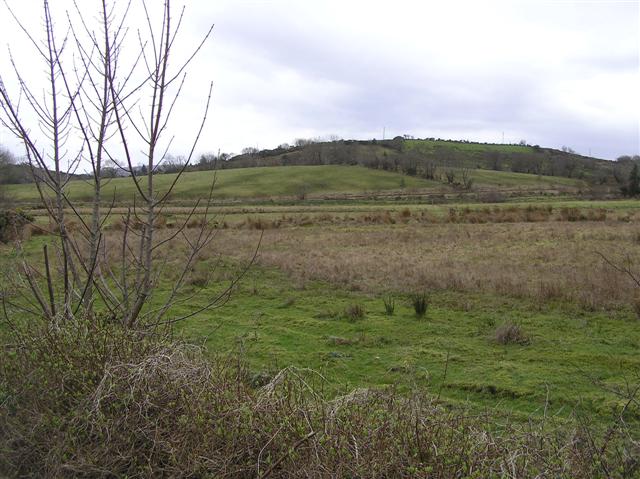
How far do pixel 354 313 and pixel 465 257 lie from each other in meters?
7.81

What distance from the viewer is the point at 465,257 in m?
15.8

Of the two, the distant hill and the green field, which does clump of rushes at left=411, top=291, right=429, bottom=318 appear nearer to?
the green field

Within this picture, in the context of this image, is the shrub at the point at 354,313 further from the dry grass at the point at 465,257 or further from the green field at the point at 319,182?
the green field at the point at 319,182

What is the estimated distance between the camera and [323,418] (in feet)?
10.2

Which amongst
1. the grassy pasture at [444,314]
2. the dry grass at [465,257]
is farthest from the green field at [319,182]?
the grassy pasture at [444,314]

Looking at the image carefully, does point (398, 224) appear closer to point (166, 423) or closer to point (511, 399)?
point (511, 399)

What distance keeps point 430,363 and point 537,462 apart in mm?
4108

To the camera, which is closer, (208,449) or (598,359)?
(208,449)

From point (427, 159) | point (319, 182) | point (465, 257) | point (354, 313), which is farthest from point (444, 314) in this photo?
point (427, 159)

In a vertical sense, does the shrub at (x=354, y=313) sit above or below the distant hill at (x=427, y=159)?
below

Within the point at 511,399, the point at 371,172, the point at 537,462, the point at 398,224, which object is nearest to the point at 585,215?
the point at 398,224

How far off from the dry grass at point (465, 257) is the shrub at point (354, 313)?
7.78 ft

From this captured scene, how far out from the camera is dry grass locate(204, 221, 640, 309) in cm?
1076

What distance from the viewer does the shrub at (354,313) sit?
363 inches
